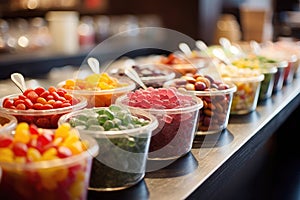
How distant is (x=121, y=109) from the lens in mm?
1055

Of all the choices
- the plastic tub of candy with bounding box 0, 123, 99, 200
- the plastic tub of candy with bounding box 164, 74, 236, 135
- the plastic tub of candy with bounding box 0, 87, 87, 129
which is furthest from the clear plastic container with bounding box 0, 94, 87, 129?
the plastic tub of candy with bounding box 164, 74, 236, 135

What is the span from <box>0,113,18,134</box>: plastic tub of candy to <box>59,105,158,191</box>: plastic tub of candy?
0.13 m

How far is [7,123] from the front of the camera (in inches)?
40.6

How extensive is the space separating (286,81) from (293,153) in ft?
2.04

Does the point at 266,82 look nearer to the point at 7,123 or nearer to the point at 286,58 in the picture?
the point at 286,58

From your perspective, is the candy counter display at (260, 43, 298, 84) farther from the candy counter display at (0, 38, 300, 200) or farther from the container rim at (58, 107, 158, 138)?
the container rim at (58, 107, 158, 138)

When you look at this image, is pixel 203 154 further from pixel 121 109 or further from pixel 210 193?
pixel 121 109

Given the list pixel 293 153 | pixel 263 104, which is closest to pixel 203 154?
pixel 263 104

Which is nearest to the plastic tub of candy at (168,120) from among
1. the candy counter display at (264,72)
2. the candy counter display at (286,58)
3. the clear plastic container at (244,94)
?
the clear plastic container at (244,94)

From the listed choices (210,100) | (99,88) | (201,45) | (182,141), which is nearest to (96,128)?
(182,141)

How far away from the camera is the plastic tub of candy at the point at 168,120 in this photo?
3.67ft

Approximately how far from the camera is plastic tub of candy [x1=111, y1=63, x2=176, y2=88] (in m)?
1.57

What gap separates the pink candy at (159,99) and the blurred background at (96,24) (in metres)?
2.77

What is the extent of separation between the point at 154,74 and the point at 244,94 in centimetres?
34
